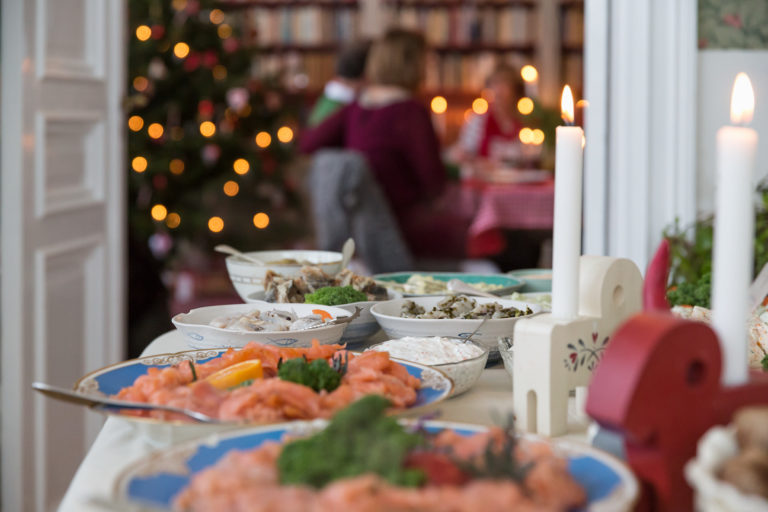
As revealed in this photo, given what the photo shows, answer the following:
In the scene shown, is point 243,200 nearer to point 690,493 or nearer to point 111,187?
point 111,187

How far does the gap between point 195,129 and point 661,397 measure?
4229 millimetres

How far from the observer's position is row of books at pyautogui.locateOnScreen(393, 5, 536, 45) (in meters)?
6.72

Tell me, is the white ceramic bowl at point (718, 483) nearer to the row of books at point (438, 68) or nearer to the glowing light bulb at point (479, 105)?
the row of books at point (438, 68)

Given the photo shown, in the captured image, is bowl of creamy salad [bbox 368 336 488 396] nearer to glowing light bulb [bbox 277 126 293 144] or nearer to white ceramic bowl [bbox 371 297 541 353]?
white ceramic bowl [bbox 371 297 541 353]

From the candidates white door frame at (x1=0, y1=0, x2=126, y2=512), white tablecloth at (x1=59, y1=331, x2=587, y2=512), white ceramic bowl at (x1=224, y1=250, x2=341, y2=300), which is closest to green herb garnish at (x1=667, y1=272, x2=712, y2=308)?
white tablecloth at (x1=59, y1=331, x2=587, y2=512)

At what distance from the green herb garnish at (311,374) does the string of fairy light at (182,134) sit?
350 cm

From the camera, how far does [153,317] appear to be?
3756 millimetres

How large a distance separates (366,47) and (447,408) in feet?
12.7

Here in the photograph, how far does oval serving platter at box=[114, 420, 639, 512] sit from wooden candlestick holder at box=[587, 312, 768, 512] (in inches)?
1.1

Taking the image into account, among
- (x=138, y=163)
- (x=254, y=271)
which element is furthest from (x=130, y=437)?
(x=138, y=163)

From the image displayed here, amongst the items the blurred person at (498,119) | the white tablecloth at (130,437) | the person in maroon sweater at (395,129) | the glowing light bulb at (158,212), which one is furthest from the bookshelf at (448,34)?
the white tablecloth at (130,437)

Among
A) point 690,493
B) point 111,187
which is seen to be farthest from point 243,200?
point 690,493

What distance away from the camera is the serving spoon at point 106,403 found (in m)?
0.78

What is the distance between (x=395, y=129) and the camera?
414 centimetres
